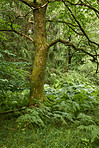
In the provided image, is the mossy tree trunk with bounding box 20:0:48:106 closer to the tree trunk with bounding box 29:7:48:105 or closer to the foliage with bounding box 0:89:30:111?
the tree trunk with bounding box 29:7:48:105

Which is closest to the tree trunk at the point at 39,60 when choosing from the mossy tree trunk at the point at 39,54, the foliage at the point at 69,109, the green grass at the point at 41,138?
the mossy tree trunk at the point at 39,54

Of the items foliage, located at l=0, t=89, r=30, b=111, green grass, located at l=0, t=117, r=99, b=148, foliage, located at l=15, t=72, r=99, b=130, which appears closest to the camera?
green grass, located at l=0, t=117, r=99, b=148

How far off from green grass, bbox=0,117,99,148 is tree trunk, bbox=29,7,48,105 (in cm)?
88

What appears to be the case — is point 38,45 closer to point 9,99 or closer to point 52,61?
point 9,99

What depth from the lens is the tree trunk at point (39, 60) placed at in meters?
3.53

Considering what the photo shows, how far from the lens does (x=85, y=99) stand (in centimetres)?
405

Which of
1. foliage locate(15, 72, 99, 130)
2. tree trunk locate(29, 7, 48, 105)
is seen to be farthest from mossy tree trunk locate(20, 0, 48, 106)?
foliage locate(15, 72, 99, 130)

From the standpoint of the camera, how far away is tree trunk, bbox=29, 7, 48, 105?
11.6 feet

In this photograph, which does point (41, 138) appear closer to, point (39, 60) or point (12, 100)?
point (12, 100)

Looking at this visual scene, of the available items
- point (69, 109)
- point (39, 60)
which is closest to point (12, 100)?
point (39, 60)

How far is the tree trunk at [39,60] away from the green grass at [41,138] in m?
0.88

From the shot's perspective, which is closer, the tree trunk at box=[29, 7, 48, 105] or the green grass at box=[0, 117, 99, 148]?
the green grass at box=[0, 117, 99, 148]

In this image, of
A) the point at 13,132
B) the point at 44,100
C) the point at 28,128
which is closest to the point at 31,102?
the point at 44,100

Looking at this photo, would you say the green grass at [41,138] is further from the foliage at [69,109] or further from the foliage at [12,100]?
the foliage at [12,100]
